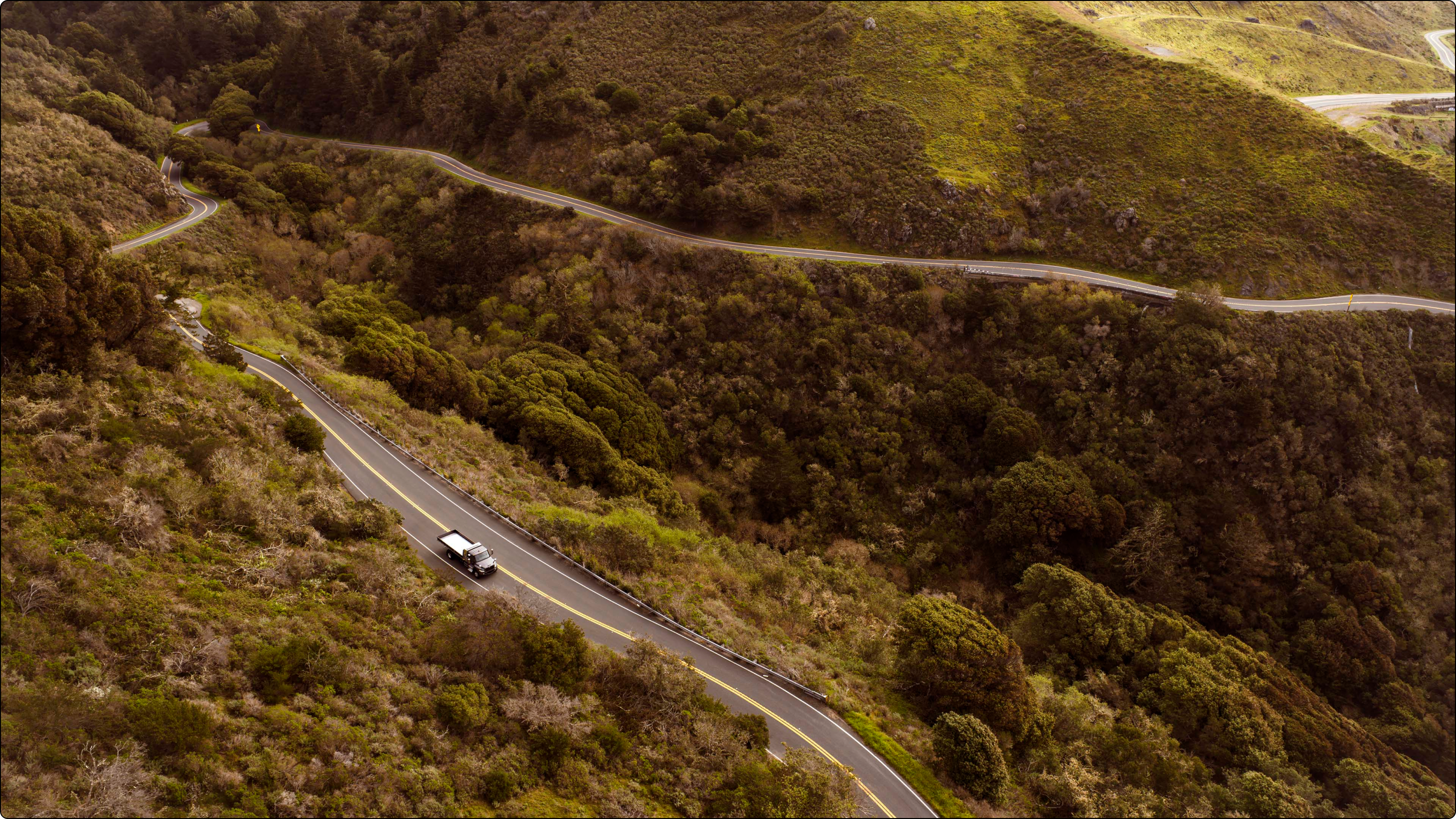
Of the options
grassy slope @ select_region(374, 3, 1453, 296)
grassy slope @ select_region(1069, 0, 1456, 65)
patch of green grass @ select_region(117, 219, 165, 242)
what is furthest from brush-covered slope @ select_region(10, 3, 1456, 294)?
patch of green grass @ select_region(117, 219, 165, 242)

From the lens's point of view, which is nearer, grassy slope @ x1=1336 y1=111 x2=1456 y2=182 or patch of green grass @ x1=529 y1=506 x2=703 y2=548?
patch of green grass @ x1=529 y1=506 x2=703 y2=548

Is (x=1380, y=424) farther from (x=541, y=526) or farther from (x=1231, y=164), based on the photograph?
(x=541, y=526)

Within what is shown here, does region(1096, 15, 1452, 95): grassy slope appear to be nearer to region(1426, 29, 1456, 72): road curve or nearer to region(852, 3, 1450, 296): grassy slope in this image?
region(1426, 29, 1456, 72): road curve

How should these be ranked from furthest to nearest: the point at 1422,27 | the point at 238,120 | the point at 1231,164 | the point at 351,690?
the point at 1422,27 → the point at 238,120 → the point at 1231,164 → the point at 351,690

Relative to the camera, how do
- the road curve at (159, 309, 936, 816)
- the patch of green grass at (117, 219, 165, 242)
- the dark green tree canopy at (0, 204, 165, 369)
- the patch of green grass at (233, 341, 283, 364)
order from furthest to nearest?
1. the patch of green grass at (117, 219, 165, 242)
2. the patch of green grass at (233, 341, 283, 364)
3. the road curve at (159, 309, 936, 816)
4. the dark green tree canopy at (0, 204, 165, 369)

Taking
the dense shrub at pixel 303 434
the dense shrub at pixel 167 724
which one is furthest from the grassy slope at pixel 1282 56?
the dense shrub at pixel 167 724

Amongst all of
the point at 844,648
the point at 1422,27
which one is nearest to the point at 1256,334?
the point at 844,648
